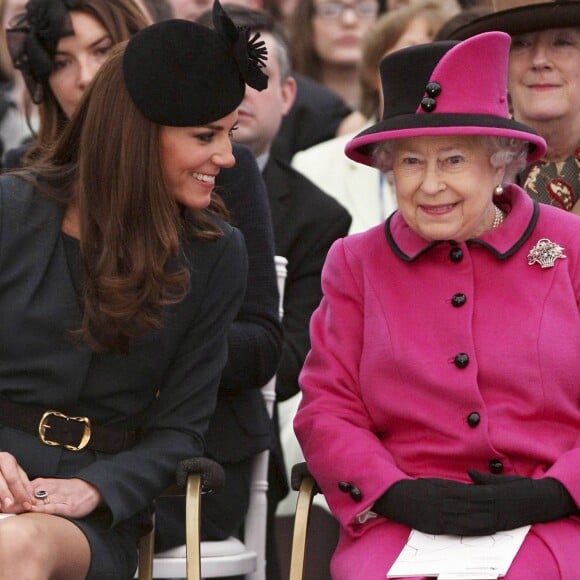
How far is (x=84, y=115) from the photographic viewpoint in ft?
15.3

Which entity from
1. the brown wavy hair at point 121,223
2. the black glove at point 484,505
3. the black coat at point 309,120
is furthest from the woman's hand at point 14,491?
the black coat at point 309,120

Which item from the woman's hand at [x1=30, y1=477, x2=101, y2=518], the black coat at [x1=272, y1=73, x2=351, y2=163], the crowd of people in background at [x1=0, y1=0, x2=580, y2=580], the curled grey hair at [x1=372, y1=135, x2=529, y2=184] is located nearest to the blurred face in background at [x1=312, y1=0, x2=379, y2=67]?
the black coat at [x1=272, y1=73, x2=351, y2=163]

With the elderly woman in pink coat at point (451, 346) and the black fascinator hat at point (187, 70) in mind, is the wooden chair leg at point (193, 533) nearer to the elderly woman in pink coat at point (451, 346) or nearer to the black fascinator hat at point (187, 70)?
the elderly woman in pink coat at point (451, 346)

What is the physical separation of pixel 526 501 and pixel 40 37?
2592 mm

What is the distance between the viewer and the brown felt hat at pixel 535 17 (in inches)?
212

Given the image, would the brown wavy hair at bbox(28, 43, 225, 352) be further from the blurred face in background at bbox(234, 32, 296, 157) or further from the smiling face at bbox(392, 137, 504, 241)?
the blurred face in background at bbox(234, 32, 296, 157)

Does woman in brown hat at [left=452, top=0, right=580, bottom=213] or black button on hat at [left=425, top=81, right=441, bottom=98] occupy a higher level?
black button on hat at [left=425, top=81, right=441, bottom=98]

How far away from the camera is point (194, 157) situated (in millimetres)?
4652

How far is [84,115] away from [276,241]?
5.22ft

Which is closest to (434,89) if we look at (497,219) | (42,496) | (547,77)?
(497,219)

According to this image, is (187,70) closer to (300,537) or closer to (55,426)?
(55,426)

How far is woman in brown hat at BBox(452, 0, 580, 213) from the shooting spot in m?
5.42

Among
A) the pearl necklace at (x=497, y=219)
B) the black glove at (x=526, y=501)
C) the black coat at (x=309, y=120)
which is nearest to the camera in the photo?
the black glove at (x=526, y=501)

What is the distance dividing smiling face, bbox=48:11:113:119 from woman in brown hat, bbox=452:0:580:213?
1348mm
